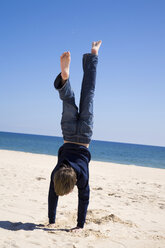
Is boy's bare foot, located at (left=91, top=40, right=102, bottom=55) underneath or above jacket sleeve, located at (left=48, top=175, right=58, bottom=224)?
above

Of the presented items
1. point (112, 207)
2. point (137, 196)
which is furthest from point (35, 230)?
point (137, 196)

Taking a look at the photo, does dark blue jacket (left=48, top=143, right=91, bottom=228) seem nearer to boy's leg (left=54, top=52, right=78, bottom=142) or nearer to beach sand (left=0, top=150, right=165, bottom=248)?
boy's leg (left=54, top=52, right=78, bottom=142)

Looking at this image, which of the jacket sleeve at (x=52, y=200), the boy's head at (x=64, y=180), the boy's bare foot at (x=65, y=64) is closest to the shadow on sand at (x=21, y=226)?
the jacket sleeve at (x=52, y=200)

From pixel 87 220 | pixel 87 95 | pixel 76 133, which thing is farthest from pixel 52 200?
pixel 87 95

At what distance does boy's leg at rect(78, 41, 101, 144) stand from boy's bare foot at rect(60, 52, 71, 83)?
1.24 ft

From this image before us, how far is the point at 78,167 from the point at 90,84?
1.19m

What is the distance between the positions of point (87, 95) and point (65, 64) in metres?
0.53

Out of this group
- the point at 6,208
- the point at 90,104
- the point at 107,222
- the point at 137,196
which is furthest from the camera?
the point at 137,196

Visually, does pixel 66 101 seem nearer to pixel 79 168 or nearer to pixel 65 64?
pixel 65 64

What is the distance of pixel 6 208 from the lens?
14.1 feet

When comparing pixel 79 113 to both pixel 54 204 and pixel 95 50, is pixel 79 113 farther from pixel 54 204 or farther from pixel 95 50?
pixel 54 204

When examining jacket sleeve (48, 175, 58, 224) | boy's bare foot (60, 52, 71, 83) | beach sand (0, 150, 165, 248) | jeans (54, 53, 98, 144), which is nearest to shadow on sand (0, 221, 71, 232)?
beach sand (0, 150, 165, 248)

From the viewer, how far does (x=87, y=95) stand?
11.4 feet

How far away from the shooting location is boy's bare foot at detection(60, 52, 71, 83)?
326cm
